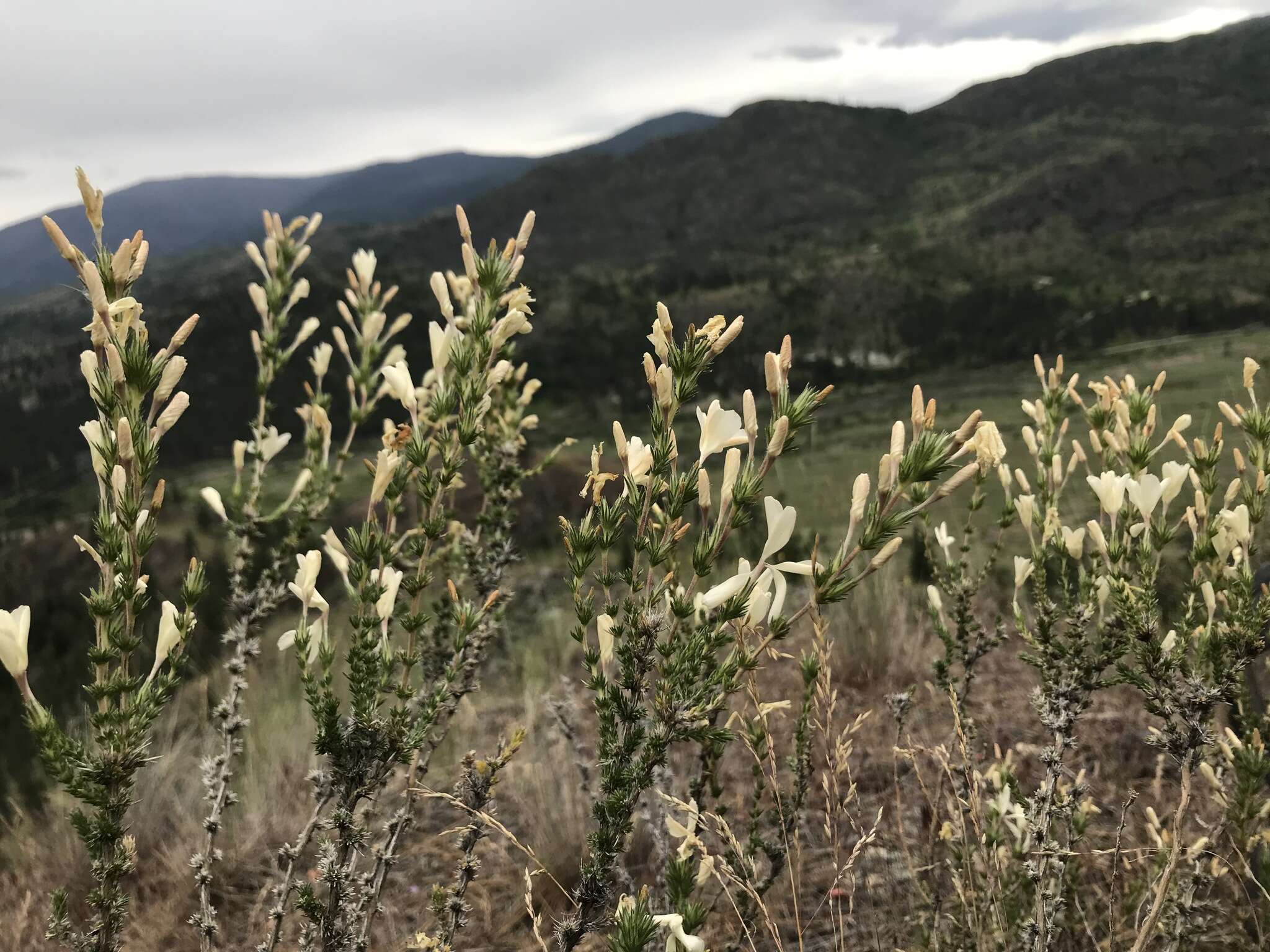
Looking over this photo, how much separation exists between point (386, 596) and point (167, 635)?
385mm

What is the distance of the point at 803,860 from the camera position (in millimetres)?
2738

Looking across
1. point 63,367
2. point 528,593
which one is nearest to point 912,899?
point 528,593

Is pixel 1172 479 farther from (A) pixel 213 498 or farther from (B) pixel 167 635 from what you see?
(A) pixel 213 498

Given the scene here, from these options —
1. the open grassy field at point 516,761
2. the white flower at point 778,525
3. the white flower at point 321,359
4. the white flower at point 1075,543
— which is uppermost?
the white flower at point 321,359

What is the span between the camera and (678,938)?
1.06 meters

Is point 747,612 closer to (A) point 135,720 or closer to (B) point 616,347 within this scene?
(A) point 135,720

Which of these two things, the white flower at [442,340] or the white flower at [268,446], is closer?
the white flower at [442,340]

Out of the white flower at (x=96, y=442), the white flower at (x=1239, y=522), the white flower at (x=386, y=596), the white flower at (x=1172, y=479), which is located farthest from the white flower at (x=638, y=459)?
the white flower at (x=1239, y=522)

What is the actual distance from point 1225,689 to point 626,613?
3.79 feet

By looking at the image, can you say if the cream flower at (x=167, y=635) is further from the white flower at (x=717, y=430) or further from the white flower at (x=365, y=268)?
the white flower at (x=365, y=268)

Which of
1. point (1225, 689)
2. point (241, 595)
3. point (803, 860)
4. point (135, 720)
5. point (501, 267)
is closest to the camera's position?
point (135, 720)

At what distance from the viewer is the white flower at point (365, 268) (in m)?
2.22

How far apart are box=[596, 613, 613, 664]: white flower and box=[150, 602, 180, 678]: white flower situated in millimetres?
716

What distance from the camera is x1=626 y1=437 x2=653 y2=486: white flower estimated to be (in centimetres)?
129
